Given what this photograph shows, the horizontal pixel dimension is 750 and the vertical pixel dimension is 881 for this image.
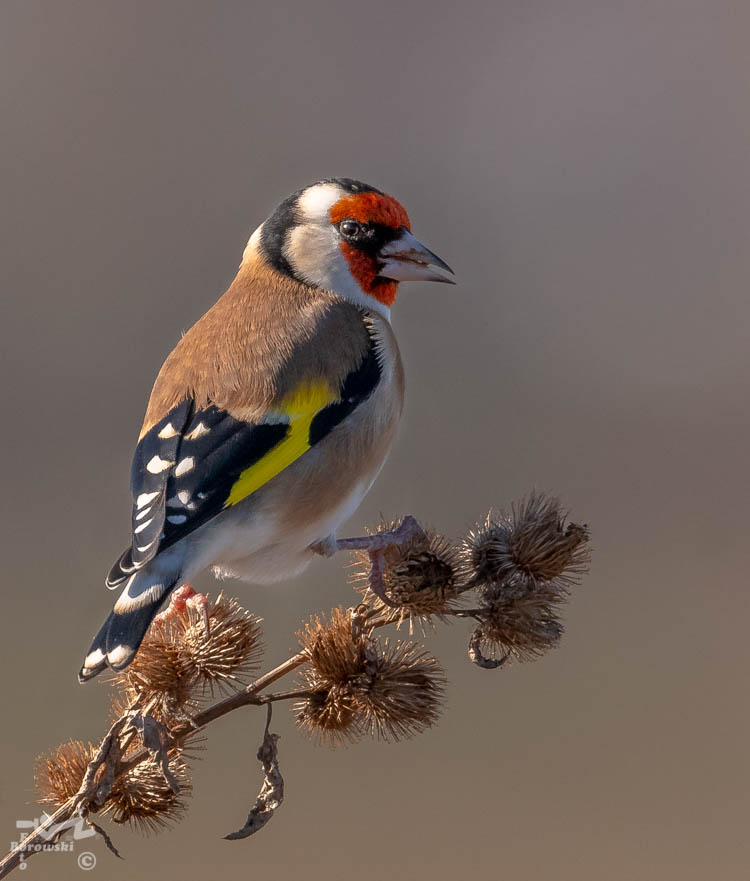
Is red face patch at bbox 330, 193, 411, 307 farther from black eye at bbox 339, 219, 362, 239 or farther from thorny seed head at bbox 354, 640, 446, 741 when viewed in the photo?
thorny seed head at bbox 354, 640, 446, 741

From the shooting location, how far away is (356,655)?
6.39 ft

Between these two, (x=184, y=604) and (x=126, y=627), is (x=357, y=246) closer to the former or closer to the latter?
(x=184, y=604)

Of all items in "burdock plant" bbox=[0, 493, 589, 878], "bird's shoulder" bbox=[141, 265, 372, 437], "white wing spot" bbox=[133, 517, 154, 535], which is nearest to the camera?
"burdock plant" bbox=[0, 493, 589, 878]

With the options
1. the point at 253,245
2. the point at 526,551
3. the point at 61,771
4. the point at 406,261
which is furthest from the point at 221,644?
the point at 253,245

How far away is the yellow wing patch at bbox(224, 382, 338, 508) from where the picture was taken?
2.19 m

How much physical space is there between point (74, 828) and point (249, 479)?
88cm

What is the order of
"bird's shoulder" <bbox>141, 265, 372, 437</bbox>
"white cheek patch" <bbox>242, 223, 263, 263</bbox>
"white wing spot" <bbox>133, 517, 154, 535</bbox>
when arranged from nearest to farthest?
"white wing spot" <bbox>133, 517, 154, 535</bbox>
"bird's shoulder" <bbox>141, 265, 372, 437</bbox>
"white cheek patch" <bbox>242, 223, 263, 263</bbox>

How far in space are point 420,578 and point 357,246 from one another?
3.51ft

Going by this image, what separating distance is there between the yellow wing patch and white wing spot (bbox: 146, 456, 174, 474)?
0.46 feet

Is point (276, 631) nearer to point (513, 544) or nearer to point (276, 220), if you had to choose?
point (276, 220)

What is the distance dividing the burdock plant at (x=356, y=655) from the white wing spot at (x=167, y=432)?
0.37 m

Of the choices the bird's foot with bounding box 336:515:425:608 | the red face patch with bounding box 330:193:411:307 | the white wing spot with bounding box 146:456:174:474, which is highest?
the red face patch with bounding box 330:193:411:307

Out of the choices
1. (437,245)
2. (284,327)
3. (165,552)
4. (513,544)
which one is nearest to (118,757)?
(165,552)

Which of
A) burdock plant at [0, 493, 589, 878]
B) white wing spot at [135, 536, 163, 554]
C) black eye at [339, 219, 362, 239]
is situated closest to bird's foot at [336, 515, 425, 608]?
burdock plant at [0, 493, 589, 878]
